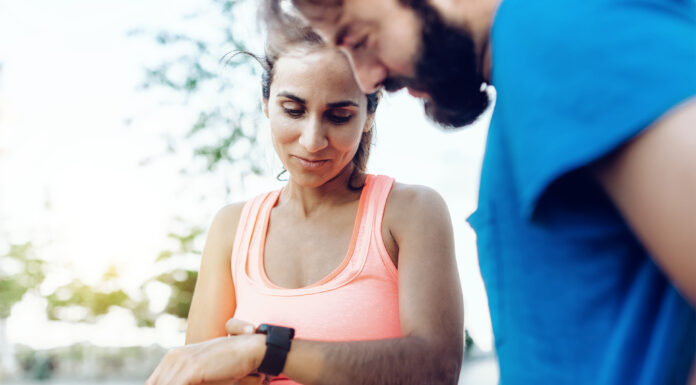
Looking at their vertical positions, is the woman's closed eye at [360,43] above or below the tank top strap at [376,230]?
above

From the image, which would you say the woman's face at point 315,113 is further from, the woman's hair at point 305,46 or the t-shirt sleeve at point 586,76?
the t-shirt sleeve at point 586,76

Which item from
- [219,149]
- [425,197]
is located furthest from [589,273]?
[219,149]

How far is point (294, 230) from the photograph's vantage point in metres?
2.03

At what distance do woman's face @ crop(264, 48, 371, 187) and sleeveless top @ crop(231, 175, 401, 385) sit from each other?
0.64 ft

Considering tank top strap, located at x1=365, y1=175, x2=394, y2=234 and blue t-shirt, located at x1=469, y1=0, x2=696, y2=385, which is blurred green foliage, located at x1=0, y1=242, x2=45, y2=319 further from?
blue t-shirt, located at x1=469, y1=0, x2=696, y2=385

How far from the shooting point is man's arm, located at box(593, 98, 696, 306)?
64 cm

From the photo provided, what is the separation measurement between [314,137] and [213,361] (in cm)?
70

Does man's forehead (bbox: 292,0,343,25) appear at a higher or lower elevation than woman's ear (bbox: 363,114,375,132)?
higher

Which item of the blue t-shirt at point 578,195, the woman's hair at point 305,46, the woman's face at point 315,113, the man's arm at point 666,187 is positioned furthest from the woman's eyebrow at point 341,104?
the man's arm at point 666,187

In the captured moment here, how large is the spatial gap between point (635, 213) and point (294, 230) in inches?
55.7

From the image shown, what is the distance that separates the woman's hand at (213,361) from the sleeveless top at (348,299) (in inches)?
10.3

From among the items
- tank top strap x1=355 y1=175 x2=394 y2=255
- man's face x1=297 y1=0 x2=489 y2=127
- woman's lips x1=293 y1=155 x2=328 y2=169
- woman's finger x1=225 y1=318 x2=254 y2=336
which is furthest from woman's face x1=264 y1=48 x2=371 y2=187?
man's face x1=297 y1=0 x2=489 y2=127

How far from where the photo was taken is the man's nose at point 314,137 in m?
1.84

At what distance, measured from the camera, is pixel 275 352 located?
1501mm
